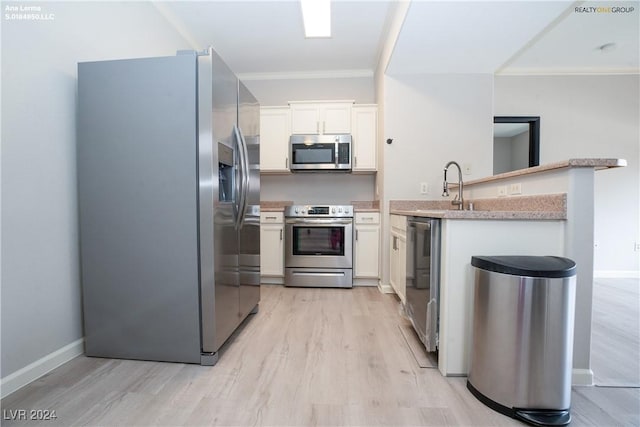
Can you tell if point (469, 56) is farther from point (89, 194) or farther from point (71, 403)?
point (71, 403)

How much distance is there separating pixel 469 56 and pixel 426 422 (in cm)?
296

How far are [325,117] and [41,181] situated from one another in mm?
2690

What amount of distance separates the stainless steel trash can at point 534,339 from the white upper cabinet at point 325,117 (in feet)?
8.63

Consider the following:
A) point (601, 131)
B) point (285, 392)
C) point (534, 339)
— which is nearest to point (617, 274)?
point (601, 131)

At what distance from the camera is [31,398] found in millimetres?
1252

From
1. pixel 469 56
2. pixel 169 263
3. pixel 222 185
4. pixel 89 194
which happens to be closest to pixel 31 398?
pixel 169 263

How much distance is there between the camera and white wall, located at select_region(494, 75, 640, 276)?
137 inches

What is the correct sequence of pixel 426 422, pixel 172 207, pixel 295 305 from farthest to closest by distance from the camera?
1. pixel 295 305
2. pixel 172 207
3. pixel 426 422

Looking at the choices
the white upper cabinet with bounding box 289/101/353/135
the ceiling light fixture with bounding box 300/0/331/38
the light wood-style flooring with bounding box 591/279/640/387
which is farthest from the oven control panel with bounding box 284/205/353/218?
the light wood-style flooring with bounding box 591/279/640/387

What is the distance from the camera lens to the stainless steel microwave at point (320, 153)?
330 cm

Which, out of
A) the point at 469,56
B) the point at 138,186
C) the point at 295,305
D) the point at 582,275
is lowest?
the point at 295,305

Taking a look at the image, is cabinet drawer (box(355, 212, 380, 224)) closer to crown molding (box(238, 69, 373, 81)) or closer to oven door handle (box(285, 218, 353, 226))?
oven door handle (box(285, 218, 353, 226))

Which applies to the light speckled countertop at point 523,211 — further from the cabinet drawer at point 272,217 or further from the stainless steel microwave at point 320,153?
the cabinet drawer at point 272,217

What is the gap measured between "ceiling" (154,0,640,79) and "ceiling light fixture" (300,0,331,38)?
0.07 meters
